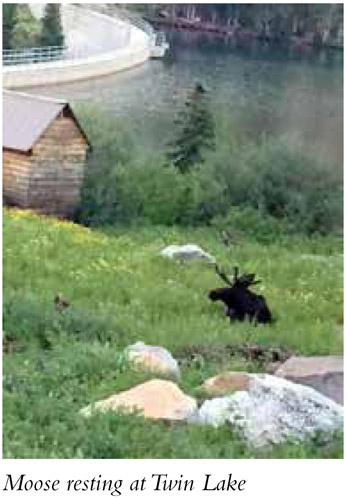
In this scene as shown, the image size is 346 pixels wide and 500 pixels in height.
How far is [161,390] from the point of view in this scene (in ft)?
20.2

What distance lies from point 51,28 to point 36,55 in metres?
6.40

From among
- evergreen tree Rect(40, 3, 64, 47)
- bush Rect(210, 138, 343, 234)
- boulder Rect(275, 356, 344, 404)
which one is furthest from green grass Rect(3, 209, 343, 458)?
evergreen tree Rect(40, 3, 64, 47)

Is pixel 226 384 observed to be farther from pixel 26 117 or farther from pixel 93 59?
pixel 93 59

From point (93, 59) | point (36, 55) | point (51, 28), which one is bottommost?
point (93, 59)

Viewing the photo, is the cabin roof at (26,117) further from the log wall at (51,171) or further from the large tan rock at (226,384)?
the large tan rock at (226,384)

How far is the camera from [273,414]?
5.96m

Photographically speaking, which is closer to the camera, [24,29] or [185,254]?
[185,254]

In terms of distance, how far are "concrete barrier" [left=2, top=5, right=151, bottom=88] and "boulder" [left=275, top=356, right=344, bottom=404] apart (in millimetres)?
28363

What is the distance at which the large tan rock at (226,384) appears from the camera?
21.7 ft

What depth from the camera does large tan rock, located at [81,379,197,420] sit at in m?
6.01

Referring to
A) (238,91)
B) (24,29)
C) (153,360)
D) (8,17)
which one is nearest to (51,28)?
(24,29)
